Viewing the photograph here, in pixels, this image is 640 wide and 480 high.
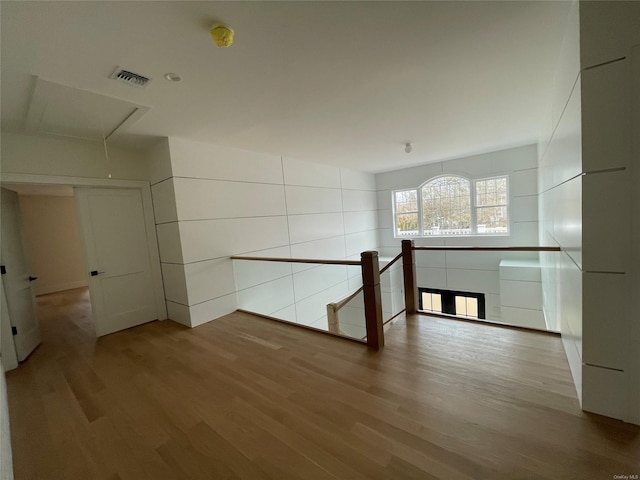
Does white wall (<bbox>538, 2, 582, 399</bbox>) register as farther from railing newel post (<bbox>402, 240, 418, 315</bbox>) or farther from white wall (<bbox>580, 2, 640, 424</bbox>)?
railing newel post (<bbox>402, 240, 418, 315</bbox>)

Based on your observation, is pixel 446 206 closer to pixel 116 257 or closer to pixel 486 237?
pixel 486 237

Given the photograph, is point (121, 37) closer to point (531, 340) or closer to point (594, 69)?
point (594, 69)

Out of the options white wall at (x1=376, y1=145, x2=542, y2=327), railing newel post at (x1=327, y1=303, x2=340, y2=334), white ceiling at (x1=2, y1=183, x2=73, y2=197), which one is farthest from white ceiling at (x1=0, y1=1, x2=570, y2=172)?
railing newel post at (x1=327, y1=303, x2=340, y2=334)

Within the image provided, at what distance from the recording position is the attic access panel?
2.20 m

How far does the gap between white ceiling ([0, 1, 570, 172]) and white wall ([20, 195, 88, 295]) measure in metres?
5.60

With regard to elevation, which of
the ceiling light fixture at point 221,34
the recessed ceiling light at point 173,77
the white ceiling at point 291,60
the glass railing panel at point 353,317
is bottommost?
the glass railing panel at point 353,317

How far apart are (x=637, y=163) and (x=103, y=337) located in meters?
5.50

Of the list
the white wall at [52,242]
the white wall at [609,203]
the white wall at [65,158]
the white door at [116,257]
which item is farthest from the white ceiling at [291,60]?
the white wall at [52,242]

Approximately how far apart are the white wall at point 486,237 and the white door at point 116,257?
598 centimetres

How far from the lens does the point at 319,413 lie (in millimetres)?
1781

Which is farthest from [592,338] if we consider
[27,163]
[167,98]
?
[27,163]

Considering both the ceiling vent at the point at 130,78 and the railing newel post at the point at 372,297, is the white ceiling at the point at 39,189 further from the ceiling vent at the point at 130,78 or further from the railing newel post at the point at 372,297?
the railing newel post at the point at 372,297

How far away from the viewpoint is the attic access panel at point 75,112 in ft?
7.22

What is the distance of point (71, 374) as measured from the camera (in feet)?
8.45
